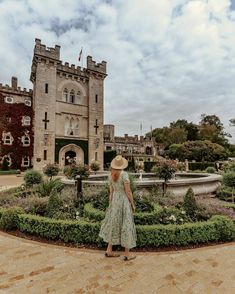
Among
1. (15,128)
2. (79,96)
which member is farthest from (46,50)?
(15,128)

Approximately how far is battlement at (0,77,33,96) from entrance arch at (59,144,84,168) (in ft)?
26.8

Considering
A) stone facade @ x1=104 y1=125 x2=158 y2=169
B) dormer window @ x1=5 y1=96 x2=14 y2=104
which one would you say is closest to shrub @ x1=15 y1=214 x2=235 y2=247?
dormer window @ x1=5 y1=96 x2=14 y2=104

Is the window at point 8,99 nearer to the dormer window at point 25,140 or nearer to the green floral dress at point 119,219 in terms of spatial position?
the dormer window at point 25,140

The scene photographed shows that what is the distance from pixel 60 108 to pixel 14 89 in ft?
19.6

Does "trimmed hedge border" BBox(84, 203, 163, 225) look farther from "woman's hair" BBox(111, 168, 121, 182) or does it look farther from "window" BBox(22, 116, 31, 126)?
"window" BBox(22, 116, 31, 126)

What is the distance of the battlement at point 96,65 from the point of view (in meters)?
23.5

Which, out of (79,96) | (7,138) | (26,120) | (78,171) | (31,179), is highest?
(79,96)

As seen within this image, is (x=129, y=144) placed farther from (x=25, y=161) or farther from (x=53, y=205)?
(x=53, y=205)

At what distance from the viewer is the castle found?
2034 cm

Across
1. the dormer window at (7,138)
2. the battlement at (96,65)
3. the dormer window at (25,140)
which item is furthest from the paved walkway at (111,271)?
the battlement at (96,65)

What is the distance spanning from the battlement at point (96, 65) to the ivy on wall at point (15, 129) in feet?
31.1

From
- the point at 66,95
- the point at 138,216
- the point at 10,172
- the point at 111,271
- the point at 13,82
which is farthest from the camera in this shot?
the point at 13,82

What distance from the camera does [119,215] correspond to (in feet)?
10.5

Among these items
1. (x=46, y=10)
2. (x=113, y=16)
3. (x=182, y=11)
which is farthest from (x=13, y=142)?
(x=182, y=11)
